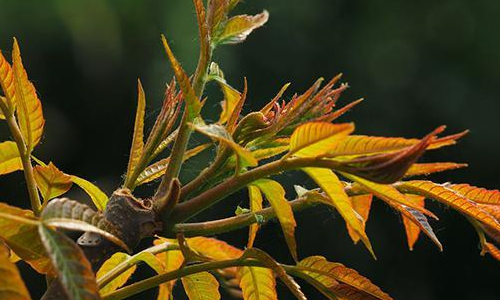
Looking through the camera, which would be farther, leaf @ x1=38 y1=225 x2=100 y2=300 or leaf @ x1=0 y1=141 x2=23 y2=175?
leaf @ x1=0 y1=141 x2=23 y2=175

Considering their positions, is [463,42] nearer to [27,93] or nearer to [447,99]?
[447,99]

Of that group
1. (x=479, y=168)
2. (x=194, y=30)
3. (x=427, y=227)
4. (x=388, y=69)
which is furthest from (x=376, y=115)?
(x=427, y=227)

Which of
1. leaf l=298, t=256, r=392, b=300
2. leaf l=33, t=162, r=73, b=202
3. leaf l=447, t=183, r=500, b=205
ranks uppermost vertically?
leaf l=33, t=162, r=73, b=202

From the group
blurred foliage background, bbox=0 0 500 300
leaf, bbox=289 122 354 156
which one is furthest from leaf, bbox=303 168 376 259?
blurred foliage background, bbox=0 0 500 300

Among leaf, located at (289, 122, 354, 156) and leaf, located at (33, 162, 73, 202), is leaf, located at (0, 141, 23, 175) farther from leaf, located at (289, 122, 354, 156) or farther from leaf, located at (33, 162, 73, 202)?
leaf, located at (289, 122, 354, 156)

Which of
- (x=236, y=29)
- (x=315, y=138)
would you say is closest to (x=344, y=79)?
(x=236, y=29)

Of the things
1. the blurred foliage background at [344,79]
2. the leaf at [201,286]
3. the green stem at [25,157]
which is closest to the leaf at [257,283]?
the leaf at [201,286]
